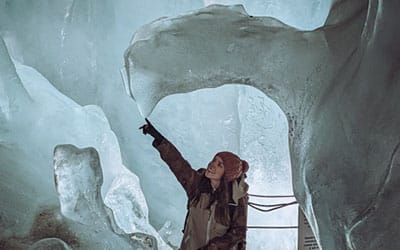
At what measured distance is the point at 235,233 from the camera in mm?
1349

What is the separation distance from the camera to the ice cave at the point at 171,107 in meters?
1.33

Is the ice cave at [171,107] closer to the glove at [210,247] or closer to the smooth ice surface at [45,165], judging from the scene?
the smooth ice surface at [45,165]

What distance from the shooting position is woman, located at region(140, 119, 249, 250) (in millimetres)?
1354

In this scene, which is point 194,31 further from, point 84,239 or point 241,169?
point 84,239

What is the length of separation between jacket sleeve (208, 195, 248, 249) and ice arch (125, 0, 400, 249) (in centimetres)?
15

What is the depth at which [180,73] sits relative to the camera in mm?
1447

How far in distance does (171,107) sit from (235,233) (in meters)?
0.41

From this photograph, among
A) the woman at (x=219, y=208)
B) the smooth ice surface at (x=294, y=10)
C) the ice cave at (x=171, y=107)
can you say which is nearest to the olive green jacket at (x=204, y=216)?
the woman at (x=219, y=208)

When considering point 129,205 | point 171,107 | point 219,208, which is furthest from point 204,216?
point 171,107

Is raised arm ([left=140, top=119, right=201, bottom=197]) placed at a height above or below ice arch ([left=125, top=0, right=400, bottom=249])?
below

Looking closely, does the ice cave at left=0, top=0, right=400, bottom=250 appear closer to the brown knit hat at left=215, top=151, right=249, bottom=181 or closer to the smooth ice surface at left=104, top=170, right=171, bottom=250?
the smooth ice surface at left=104, top=170, right=171, bottom=250

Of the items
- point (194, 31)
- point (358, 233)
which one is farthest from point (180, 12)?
point (358, 233)

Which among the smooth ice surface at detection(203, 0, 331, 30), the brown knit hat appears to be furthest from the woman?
the smooth ice surface at detection(203, 0, 331, 30)

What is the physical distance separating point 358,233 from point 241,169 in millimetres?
245
